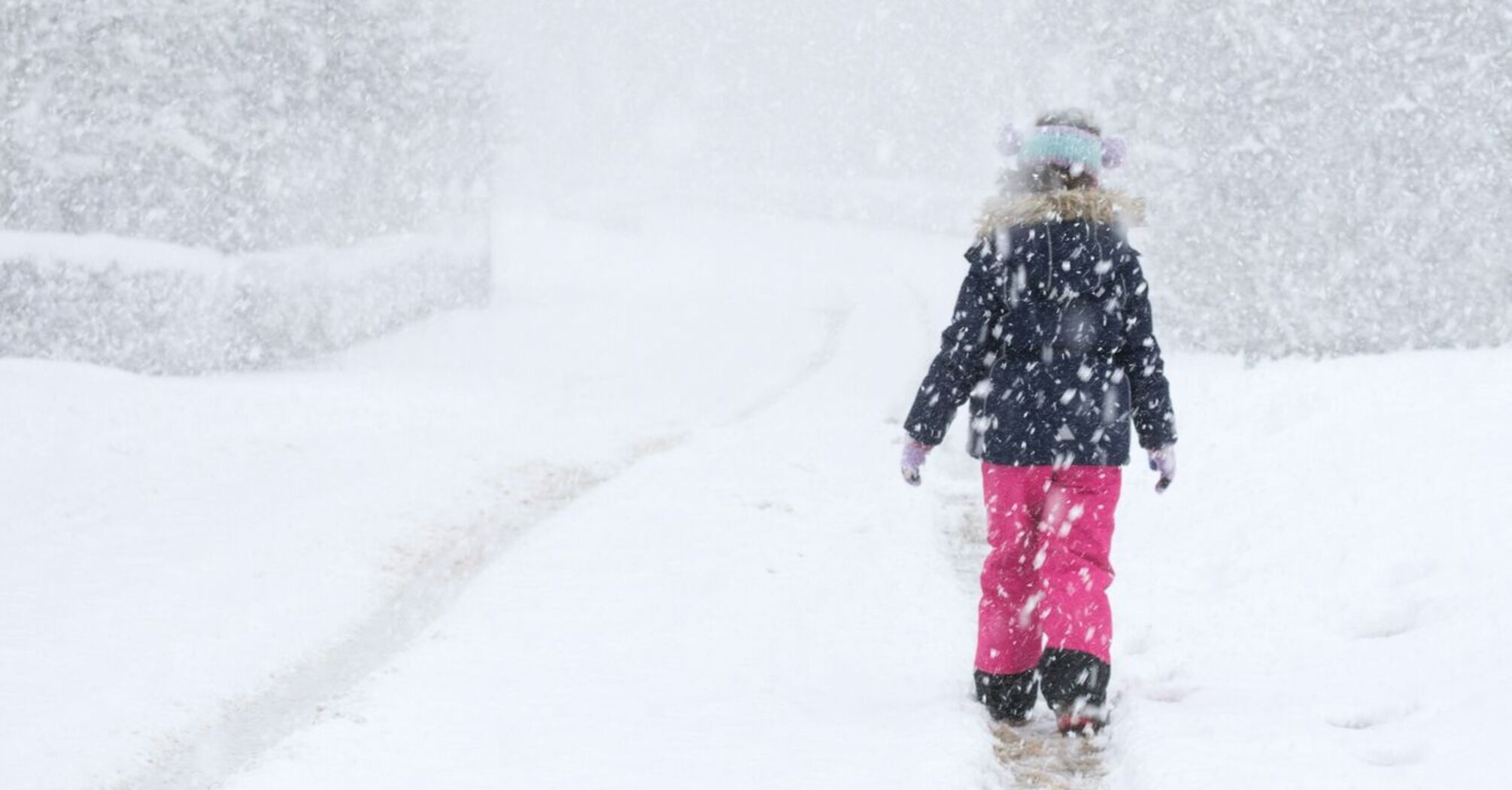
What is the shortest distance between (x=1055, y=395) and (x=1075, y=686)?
106 cm

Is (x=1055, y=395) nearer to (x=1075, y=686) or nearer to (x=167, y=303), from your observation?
(x=1075, y=686)

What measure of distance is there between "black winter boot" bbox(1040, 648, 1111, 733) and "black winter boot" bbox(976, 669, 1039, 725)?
12cm

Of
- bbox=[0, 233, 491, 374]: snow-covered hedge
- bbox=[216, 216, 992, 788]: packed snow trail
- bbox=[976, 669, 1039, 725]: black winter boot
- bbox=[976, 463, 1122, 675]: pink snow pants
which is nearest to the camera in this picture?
bbox=[216, 216, 992, 788]: packed snow trail

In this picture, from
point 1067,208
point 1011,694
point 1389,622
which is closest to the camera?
point 1067,208

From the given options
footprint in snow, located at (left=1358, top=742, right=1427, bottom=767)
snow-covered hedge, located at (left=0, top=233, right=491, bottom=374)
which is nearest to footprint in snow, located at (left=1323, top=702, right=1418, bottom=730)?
footprint in snow, located at (left=1358, top=742, right=1427, bottom=767)

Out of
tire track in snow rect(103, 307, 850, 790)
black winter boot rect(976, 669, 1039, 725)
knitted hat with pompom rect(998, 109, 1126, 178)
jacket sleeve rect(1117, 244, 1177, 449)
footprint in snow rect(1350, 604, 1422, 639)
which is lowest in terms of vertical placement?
tire track in snow rect(103, 307, 850, 790)

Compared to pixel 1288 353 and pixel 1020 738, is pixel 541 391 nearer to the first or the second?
pixel 1288 353

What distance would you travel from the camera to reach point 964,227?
135ft

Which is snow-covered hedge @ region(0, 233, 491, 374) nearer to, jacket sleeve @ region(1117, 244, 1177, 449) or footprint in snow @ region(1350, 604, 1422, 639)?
jacket sleeve @ region(1117, 244, 1177, 449)

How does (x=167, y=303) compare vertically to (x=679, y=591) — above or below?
above

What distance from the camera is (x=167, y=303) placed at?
47.8 feet

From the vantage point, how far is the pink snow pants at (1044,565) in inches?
194

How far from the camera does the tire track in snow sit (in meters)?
5.26

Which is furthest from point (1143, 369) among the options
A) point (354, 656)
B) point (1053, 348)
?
point (354, 656)
